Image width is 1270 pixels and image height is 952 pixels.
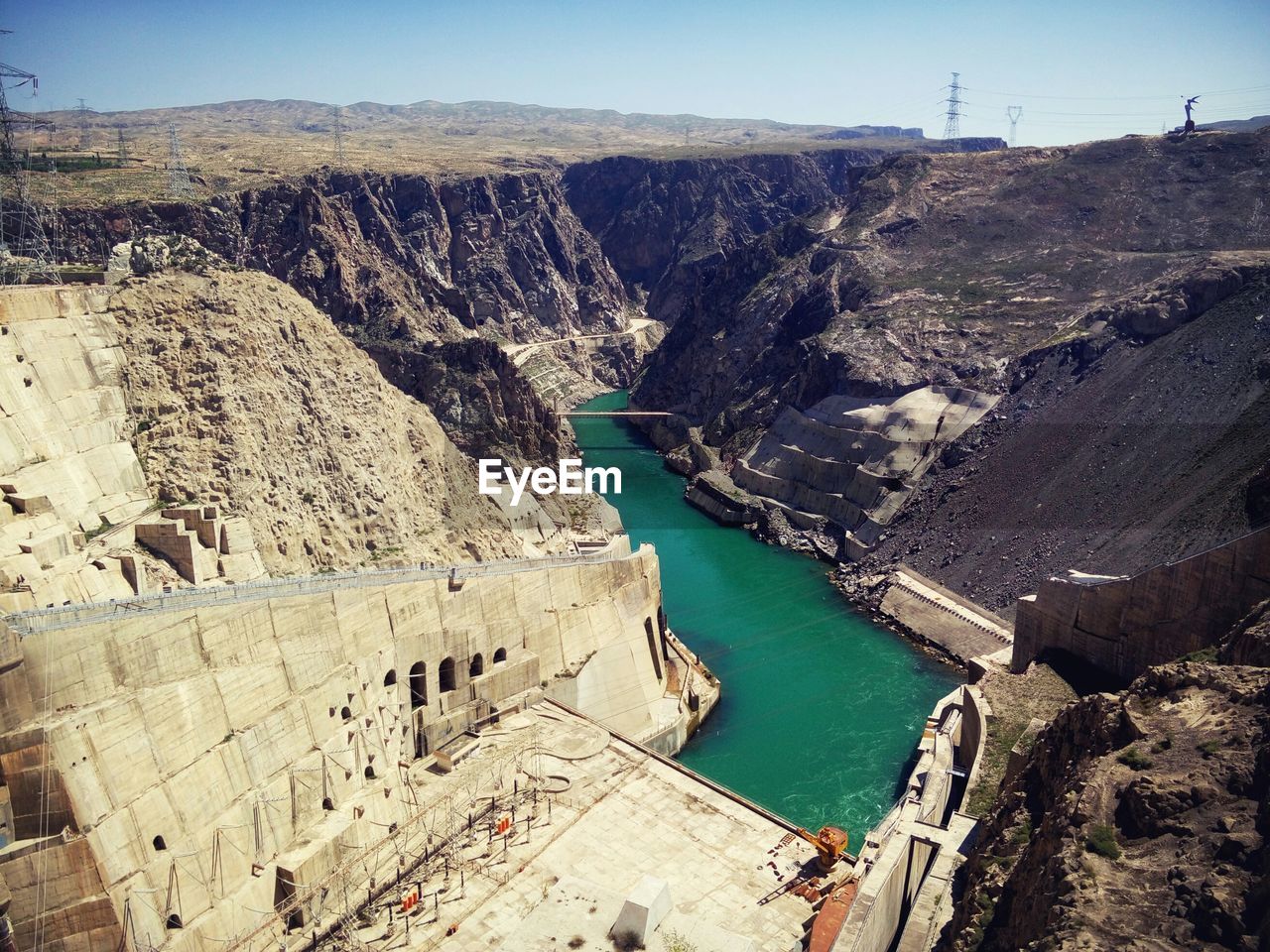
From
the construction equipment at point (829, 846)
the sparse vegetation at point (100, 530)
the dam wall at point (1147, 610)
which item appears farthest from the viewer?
the dam wall at point (1147, 610)

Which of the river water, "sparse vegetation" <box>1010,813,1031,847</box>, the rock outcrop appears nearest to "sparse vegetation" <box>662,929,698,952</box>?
"sparse vegetation" <box>1010,813,1031,847</box>

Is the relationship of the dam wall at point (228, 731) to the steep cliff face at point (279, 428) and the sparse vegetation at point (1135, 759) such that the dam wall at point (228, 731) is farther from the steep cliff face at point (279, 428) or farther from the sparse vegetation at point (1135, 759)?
the sparse vegetation at point (1135, 759)

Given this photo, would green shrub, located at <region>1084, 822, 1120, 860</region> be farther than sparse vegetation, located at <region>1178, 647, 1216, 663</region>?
No

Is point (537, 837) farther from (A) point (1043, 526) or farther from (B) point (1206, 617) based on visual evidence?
(A) point (1043, 526)

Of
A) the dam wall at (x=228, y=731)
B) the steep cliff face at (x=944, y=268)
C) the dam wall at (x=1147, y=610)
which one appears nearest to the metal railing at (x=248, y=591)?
the dam wall at (x=228, y=731)

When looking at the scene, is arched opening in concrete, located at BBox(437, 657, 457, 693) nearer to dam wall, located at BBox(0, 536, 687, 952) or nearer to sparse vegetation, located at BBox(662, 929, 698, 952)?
dam wall, located at BBox(0, 536, 687, 952)

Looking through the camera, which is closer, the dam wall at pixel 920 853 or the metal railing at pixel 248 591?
the metal railing at pixel 248 591

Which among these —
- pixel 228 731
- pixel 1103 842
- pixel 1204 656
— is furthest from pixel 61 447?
pixel 1204 656
